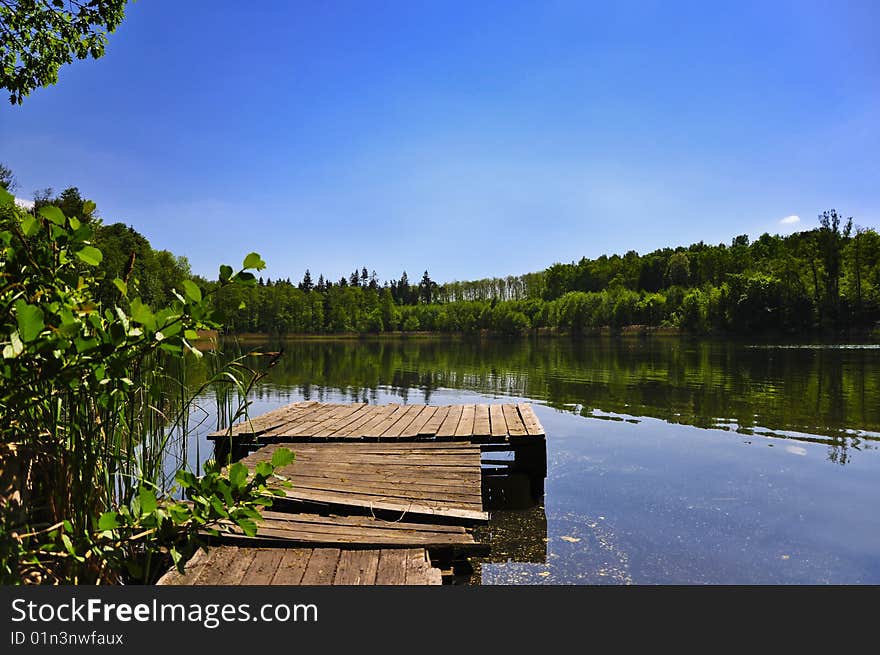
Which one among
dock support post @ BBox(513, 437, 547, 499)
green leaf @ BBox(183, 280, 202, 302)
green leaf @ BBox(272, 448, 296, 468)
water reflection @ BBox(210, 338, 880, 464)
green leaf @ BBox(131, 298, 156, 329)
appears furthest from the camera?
water reflection @ BBox(210, 338, 880, 464)

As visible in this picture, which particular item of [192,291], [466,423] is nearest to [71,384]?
[192,291]

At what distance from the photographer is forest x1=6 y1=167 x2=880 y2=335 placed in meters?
61.1

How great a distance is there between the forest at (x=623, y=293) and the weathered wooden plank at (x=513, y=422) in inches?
954

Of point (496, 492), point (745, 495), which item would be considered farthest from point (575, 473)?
point (745, 495)

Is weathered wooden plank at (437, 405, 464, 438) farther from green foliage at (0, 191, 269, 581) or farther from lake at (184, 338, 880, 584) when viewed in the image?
green foliage at (0, 191, 269, 581)

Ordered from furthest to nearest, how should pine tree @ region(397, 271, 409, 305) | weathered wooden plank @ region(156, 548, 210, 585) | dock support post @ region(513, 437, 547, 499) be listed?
pine tree @ region(397, 271, 409, 305), dock support post @ region(513, 437, 547, 499), weathered wooden plank @ region(156, 548, 210, 585)

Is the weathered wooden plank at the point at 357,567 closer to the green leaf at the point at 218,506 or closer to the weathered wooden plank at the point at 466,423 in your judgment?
the green leaf at the point at 218,506

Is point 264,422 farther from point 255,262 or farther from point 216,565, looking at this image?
point 255,262

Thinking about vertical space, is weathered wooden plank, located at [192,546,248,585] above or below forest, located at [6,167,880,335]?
below

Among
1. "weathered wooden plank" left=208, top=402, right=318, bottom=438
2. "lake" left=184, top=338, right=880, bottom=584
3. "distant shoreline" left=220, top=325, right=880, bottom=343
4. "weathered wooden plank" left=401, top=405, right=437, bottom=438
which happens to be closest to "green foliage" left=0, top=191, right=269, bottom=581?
"lake" left=184, top=338, right=880, bottom=584

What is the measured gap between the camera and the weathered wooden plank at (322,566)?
3139 millimetres

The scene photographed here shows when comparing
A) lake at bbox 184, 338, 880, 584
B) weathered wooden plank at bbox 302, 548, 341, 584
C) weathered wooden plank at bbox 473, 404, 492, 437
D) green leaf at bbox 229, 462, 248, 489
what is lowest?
lake at bbox 184, 338, 880, 584

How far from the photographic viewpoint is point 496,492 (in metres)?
7.46
